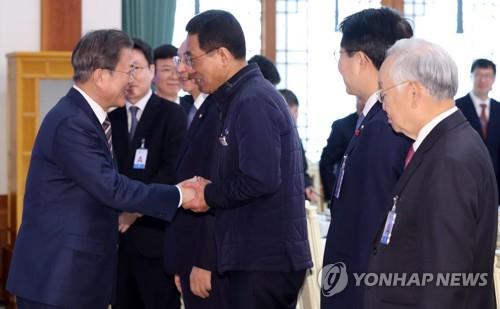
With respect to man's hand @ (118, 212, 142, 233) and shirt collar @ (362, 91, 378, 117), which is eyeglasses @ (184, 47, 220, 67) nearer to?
shirt collar @ (362, 91, 378, 117)

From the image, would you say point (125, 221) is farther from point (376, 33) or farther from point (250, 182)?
point (376, 33)

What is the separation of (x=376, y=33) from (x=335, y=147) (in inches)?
147

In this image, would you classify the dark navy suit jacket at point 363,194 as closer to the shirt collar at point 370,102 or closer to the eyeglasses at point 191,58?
the shirt collar at point 370,102

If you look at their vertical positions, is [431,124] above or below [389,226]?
above

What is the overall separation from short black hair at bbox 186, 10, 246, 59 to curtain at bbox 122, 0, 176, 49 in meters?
5.71

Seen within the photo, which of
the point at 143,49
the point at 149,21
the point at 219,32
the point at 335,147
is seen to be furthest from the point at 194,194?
the point at 149,21

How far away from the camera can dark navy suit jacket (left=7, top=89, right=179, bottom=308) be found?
10.9ft

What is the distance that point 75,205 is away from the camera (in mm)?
3334

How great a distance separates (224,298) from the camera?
347 cm

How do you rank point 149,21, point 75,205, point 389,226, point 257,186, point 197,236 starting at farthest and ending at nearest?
1. point 149,21
2. point 197,236
3. point 75,205
4. point 257,186
5. point 389,226

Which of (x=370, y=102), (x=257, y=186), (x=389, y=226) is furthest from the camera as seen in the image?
(x=257, y=186)

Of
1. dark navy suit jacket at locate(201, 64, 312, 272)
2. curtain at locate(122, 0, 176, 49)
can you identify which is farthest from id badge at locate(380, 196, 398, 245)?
curtain at locate(122, 0, 176, 49)

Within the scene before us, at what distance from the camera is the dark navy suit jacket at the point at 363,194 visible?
2.79 m

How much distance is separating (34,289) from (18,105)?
379 centimetres
